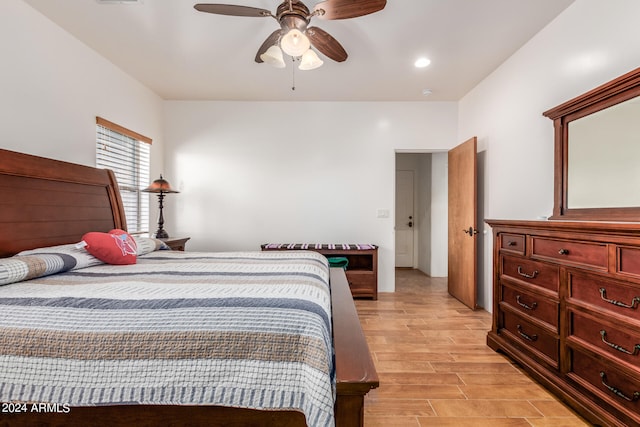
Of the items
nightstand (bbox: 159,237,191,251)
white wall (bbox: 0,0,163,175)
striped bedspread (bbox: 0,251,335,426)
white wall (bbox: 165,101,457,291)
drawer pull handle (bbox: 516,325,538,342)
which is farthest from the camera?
white wall (bbox: 165,101,457,291)

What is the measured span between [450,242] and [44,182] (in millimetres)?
4234

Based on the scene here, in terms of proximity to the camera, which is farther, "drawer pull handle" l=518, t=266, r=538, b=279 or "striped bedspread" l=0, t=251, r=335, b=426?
"drawer pull handle" l=518, t=266, r=538, b=279

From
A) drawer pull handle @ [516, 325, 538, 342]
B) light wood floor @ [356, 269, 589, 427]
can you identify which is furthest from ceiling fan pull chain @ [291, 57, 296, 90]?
drawer pull handle @ [516, 325, 538, 342]

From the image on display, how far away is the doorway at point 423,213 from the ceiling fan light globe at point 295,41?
4002mm

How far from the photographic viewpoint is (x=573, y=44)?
2328 millimetres

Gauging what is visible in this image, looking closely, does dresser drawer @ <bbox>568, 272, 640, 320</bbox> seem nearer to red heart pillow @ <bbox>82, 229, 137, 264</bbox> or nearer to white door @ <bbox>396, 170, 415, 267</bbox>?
red heart pillow @ <bbox>82, 229, 137, 264</bbox>

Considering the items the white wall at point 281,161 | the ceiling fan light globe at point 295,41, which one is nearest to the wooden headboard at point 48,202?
the white wall at point 281,161

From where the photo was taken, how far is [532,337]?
211 centimetres

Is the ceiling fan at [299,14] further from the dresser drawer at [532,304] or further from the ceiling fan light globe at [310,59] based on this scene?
the dresser drawer at [532,304]

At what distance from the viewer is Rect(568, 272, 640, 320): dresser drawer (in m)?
1.45

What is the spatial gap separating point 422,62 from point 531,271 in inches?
87.6

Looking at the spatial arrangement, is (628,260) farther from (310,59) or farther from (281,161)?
(281,161)

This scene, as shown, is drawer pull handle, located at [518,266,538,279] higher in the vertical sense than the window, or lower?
lower

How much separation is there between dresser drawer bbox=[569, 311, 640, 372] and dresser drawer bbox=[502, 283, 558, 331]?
14 centimetres
